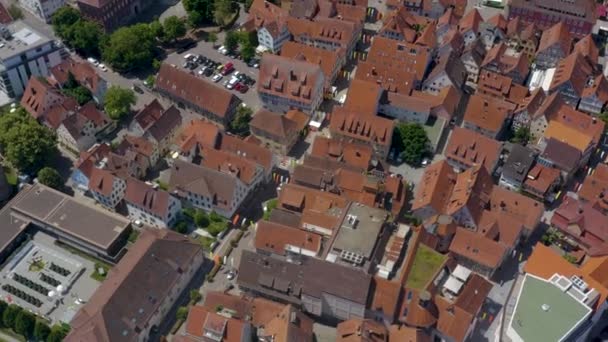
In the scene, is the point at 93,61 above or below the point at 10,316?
above

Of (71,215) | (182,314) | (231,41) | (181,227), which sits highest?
(231,41)

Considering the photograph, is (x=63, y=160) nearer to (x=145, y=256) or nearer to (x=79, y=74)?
(x=79, y=74)

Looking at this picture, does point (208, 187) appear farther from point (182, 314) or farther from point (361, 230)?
point (361, 230)

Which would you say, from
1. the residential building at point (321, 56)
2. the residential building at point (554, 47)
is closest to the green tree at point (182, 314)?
the residential building at point (321, 56)

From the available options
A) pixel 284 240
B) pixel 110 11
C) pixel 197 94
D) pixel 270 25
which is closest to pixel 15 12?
pixel 110 11

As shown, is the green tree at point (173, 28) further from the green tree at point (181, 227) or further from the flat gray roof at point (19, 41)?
the green tree at point (181, 227)

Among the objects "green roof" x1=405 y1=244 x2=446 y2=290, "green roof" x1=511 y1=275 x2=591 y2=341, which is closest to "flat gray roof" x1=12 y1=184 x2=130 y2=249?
"green roof" x1=405 y1=244 x2=446 y2=290
